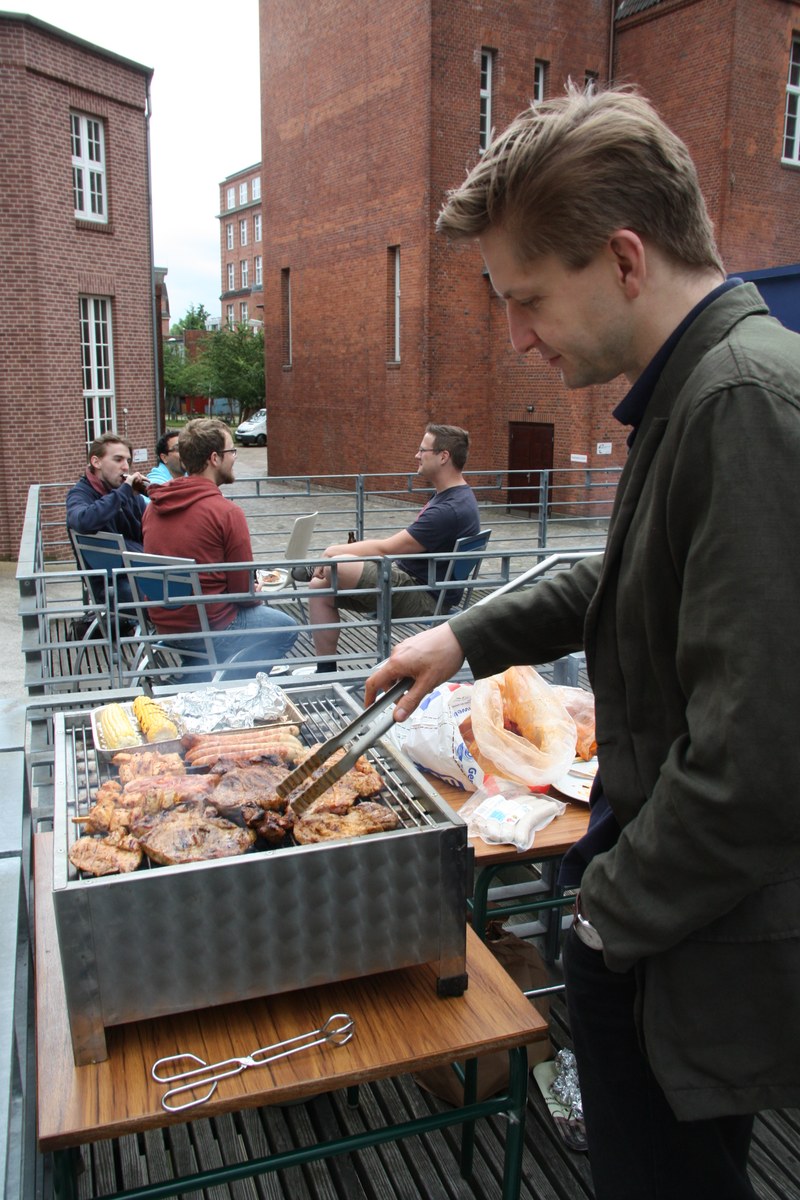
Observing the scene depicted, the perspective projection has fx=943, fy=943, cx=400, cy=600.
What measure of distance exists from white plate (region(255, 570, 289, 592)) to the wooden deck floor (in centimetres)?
440

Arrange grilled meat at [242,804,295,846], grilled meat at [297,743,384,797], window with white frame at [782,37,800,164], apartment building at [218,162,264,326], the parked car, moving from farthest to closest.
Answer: apartment building at [218,162,264,326]
the parked car
window with white frame at [782,37,800,164]
grilled meat at [297,743,384,797]
grilled meat at [242,804,295,846]

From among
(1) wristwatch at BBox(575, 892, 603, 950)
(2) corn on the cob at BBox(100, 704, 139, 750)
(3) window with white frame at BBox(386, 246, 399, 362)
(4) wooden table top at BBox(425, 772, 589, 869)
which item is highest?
(3) window with white frame at BBox(386, 246, 399, 362)

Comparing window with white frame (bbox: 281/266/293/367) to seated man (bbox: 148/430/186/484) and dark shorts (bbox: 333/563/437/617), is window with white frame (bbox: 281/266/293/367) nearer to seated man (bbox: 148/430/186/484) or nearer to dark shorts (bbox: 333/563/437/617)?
seated man (bbox: 148/430/186/484)

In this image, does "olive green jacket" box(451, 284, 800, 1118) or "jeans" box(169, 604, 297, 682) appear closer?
"olive green jacket" box(451, 284, 800, 1118)

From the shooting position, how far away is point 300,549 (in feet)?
23.5

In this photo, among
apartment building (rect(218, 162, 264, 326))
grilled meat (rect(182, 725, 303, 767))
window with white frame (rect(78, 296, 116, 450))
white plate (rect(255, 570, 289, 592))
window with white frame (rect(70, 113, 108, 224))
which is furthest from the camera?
apartment building (rect(218, 162, 264, 326))

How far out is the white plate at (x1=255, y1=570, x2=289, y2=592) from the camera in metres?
6.91

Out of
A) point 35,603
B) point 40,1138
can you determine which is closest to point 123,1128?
point 40,1138

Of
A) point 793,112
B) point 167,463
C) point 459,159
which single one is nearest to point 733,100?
point 793,112

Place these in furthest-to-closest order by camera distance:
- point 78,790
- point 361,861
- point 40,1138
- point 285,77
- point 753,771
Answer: point 285,77 → point 78,790 → point 361,861 → point 40,1138 → point 753,771

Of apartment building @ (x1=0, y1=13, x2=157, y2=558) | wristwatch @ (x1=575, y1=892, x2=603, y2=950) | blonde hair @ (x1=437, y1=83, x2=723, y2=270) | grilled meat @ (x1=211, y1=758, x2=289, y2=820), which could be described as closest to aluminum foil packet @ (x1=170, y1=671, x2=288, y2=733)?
grilled meat @ (x1=211, y1=758, x2=289, y2=820)

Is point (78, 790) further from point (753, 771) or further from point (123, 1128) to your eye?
point (753, 771)

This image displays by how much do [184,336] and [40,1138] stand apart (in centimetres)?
7241

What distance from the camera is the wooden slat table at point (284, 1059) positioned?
1.55 m
